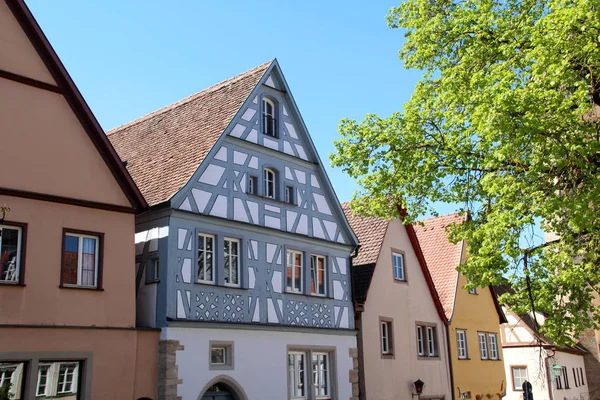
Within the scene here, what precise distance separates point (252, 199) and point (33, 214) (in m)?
6.29

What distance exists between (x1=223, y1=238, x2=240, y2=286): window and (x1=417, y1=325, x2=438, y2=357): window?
9.09 m

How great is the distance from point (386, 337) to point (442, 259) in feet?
21.4

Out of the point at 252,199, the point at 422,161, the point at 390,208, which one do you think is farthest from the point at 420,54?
the point at 252,199

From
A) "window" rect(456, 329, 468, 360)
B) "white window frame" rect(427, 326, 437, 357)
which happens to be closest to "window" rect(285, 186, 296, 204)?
"white window frame" rect(427, 326, 437, 357)

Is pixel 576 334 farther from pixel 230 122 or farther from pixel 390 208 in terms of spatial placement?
pixel 230 122

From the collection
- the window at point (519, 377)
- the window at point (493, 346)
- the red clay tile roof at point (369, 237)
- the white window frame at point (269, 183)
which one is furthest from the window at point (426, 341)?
the window at point (519, 377)

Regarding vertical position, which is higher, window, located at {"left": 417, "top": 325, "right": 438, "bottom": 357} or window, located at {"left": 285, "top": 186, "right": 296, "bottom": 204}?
window, located at {"left": 285, "top": 186, "right": 296, "bottom": 204}

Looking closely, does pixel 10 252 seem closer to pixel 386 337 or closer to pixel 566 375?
pixel 386 337

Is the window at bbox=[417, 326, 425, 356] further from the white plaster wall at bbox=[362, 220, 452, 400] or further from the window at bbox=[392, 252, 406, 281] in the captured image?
the window at bbox=[392, 252, 406, 281]

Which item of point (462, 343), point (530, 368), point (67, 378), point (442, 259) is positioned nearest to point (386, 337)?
point (462, 343)

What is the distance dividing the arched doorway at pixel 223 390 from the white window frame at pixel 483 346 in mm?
14003

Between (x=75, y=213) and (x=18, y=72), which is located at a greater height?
(x=18, y=72)

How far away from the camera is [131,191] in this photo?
15680 mm

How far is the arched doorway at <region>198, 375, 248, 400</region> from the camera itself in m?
16.5
